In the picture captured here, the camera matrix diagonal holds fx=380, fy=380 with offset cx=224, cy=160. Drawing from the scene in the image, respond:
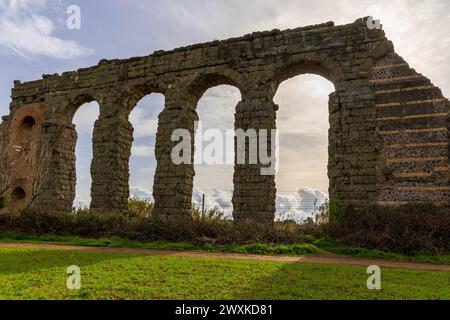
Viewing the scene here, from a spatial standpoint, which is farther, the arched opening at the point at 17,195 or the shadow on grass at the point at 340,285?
the arched opening at the point at 17,195

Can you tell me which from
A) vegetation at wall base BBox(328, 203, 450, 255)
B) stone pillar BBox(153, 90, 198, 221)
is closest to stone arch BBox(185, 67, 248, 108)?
stone pillar BBox(153, 90, 198, 221)

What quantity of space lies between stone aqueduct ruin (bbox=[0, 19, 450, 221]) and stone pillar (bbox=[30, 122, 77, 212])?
5cm

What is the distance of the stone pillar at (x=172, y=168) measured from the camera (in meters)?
13.8

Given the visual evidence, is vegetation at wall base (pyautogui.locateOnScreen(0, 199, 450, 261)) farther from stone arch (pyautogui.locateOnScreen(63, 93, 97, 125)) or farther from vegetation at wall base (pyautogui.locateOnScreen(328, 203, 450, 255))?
stone arch (pyautogui.locateOnScreen(63, 93, 97, 125))

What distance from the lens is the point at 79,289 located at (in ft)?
15.7

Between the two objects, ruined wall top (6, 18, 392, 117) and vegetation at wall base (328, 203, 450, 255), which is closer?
vegetation at wall base (328, 203, 450, 255)

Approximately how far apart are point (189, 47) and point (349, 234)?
9.30m

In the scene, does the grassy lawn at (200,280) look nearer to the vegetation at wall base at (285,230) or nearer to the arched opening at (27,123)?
the vegetation at wall base at (285,230)

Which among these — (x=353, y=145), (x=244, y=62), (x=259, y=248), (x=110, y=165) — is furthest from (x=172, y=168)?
(x=353, y=145)

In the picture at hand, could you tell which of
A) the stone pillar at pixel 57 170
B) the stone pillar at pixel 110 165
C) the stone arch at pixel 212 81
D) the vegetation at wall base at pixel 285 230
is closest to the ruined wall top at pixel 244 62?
the stone arch at pixel 212 81

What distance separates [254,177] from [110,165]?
6353mm

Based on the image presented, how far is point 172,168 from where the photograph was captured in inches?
555

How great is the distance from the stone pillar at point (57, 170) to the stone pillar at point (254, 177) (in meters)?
8.32

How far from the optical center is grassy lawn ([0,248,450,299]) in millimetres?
4656
